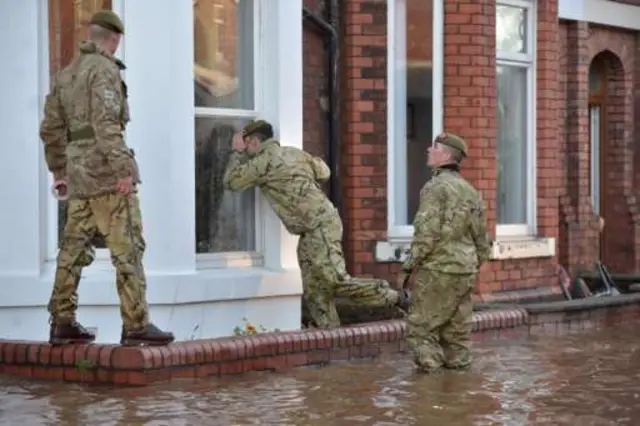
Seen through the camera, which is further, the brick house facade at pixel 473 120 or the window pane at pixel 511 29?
the window pane at pixel 511 29

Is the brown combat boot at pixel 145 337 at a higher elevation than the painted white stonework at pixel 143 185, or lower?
lower

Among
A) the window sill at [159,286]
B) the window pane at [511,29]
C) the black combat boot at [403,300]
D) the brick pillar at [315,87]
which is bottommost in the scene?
the black combat boot at [403,300]

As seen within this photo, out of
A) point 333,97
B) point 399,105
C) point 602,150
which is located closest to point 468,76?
point 399,105

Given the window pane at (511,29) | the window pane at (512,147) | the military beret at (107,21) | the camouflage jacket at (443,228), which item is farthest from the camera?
the window pane at (512,147)

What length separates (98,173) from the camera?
933 centimetres

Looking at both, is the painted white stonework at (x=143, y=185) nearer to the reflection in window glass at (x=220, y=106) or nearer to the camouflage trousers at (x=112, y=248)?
the reflection in window glass at (x=220, y=106)

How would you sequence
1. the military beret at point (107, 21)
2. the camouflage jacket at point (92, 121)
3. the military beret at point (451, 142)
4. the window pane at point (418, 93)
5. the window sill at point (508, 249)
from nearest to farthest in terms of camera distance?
the camouflage jacket at point (92, 121)
the military beret at point (107, 21)
the military beret at point (451, 142)
the window sill at point (508, 249)
the window pane at point (418, 93)

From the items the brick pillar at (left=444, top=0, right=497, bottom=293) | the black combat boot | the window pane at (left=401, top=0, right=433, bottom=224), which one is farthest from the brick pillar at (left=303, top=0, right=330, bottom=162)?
the black combat boot

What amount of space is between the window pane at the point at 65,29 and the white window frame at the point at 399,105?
3.76 metres

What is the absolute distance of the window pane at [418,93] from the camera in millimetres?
14102

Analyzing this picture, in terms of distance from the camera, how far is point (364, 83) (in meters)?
13.6

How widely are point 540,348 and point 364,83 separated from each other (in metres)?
2.92

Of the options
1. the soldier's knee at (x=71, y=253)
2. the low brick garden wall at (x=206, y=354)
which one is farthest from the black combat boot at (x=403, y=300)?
the soldier's knee at (x=71, y=253)

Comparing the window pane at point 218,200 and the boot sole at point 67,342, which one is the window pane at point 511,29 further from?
the boot sole at point 67,342
